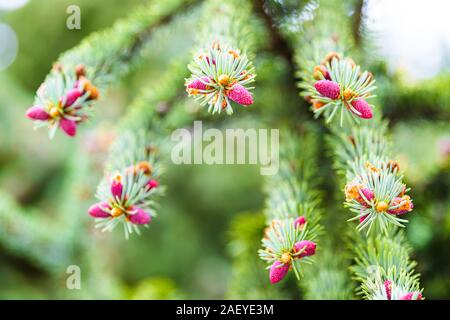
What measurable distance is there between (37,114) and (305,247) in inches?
10.8

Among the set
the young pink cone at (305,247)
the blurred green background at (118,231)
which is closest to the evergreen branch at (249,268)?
the young pink cone at (305,247)

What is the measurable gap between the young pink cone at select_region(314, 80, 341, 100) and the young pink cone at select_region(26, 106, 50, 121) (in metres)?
0.25

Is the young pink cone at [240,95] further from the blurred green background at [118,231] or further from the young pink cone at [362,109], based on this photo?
the blurred green background at [118,231]

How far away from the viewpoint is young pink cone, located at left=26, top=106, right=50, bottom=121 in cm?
41

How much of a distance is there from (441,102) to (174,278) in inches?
39.9

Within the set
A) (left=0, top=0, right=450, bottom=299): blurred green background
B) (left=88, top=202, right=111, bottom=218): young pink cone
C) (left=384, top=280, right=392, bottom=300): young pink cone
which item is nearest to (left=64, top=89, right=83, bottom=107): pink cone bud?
(left=88, top=202, right=111, bottom=218): young pink cone

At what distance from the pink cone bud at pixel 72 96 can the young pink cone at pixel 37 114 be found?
0.02m

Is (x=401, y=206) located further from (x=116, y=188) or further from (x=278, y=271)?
(x=116, y=188)

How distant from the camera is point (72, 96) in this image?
0.43 meters

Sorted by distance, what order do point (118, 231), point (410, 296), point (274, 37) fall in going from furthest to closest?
1. point (118, 231)
2. point (274, 37)
3. point (410, 296)

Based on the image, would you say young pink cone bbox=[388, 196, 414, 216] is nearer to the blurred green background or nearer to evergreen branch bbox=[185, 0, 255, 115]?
evergreen branch bbox=[185, 0, 255, 115]

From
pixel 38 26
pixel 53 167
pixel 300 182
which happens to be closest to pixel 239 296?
pixel 300 182

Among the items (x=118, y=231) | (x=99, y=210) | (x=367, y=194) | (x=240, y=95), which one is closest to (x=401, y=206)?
(x=367, y=194)

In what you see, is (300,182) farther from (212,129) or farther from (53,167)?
(53,167)
